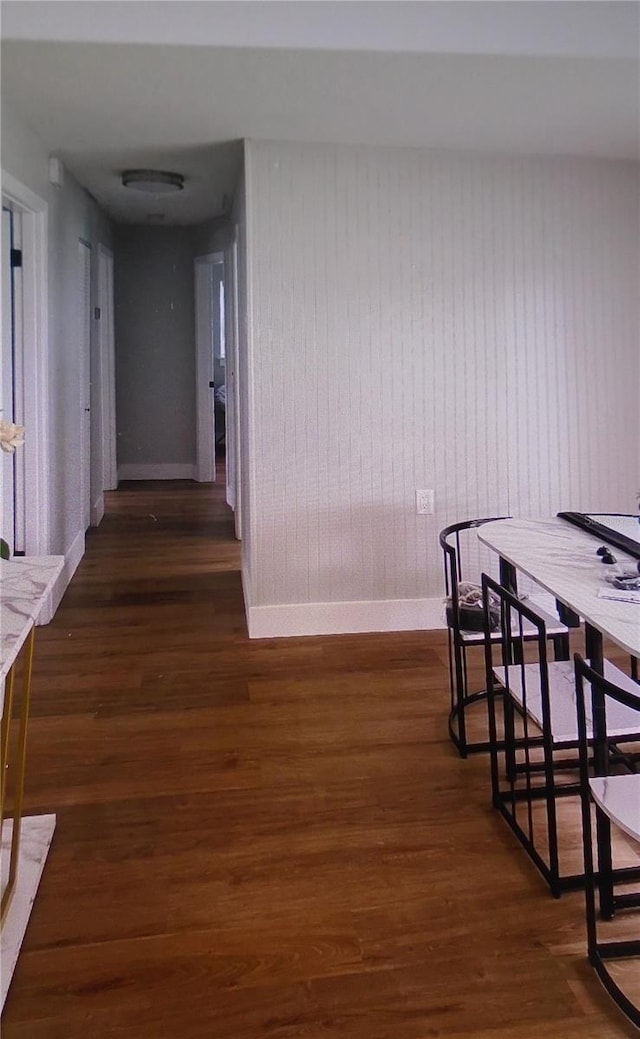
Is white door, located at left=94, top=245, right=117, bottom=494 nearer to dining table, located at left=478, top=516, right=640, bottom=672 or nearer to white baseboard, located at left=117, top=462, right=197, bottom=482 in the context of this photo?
white baseboard, located at left=117, top=462, right=197, bottom=482

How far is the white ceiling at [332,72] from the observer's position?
2.51m

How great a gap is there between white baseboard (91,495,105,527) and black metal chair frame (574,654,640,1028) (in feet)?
16.2

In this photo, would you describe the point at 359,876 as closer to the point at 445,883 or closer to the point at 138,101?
the point at 445,883

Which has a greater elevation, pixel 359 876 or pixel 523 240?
pixel 523 240

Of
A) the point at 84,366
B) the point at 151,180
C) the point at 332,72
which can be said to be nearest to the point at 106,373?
the point at 84,366

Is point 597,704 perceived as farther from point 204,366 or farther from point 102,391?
point 204,366

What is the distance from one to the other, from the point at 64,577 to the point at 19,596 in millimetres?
2952

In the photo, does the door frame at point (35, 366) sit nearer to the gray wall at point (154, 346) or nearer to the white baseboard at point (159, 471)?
the gray wall at point (154, 346)

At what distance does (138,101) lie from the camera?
3.07 m

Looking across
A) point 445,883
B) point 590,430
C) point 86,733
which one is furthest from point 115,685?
point 590,430

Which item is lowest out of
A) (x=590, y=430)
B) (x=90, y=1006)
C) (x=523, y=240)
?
(x=90, y=1006)

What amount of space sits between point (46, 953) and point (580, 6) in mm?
3152

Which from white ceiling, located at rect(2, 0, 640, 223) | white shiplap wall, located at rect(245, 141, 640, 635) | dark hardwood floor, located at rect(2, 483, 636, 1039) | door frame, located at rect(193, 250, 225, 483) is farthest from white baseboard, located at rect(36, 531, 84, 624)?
door frame, located at rect(193, 250, 225, 483)

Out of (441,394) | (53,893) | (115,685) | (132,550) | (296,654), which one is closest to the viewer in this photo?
(53,893)
